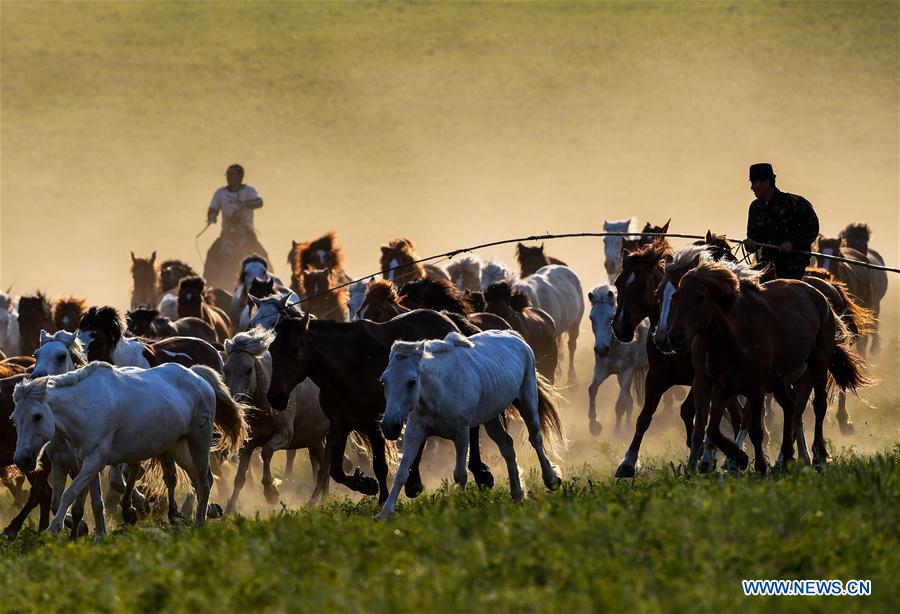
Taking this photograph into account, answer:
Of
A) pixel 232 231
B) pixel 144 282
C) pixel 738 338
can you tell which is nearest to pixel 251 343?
pixel 738 338

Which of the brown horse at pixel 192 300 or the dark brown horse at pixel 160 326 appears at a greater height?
the brown horse at pixel 192 300

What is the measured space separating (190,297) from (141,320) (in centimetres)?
311

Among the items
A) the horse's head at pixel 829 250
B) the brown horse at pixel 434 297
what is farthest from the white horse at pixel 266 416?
the horse's head at pixel 829 250

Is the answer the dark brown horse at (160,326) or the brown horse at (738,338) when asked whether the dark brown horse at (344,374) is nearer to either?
the brown horse at (738,338)

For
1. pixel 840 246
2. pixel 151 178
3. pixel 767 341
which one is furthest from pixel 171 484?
pixel 151 178

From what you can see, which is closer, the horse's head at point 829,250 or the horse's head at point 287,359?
the horse's head at point 287,359

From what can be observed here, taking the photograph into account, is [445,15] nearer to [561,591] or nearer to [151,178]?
[151,178]

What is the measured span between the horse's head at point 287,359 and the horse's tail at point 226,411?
681 millimetres

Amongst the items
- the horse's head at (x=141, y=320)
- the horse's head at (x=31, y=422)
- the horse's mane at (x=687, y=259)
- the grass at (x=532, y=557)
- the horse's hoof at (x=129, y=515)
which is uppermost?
the horse's mane at (x=687, y=259)

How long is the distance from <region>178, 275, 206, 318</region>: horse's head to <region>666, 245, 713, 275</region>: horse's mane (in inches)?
382

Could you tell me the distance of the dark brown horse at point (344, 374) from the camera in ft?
43.9

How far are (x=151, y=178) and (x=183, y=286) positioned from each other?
61507 millimetres

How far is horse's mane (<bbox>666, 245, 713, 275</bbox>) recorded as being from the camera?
13.1 m

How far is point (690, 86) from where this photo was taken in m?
94.4
